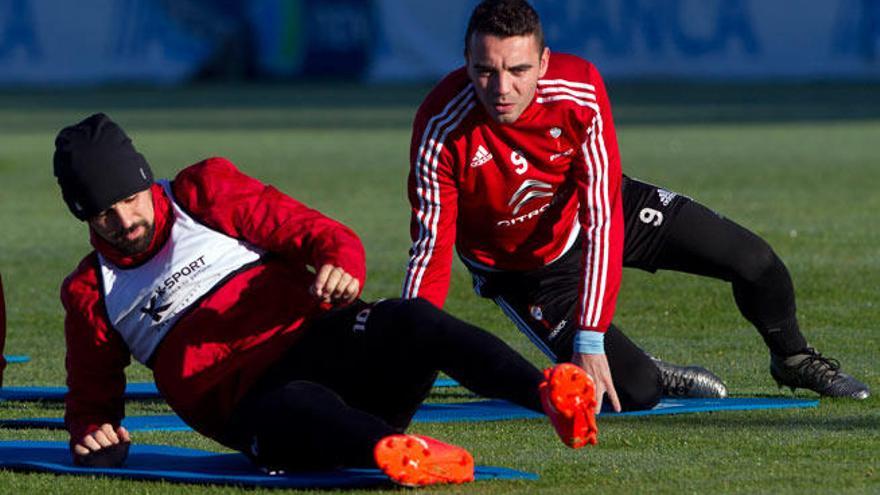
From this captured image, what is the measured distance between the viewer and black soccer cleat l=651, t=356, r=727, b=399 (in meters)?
7.74

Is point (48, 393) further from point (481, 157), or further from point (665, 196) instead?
point (665, 196)

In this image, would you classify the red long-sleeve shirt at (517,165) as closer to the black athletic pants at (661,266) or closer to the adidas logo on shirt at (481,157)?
the adidas logo on shirt at (481,157)

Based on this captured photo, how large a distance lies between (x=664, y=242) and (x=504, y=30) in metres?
1.70

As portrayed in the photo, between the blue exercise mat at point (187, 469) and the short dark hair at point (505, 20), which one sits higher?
the short dark hair at point (505, 20)

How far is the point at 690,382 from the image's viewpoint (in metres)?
7.75

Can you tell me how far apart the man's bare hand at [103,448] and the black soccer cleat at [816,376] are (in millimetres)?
2810

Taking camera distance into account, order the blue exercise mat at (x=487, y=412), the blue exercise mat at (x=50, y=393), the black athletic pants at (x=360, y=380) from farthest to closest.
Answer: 1. the blue exercise mat at (x=50, y=393)
2. the blue exercise mat at (x=487, y=412)
3. the black athletic pants at (x=360, y=380)

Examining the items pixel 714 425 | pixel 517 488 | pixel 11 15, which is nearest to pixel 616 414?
pixel 714 425

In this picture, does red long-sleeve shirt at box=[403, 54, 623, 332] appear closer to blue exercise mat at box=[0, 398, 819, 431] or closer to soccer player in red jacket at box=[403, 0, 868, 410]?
soccer player in red jacket at box=[403, 0, 868, 410]

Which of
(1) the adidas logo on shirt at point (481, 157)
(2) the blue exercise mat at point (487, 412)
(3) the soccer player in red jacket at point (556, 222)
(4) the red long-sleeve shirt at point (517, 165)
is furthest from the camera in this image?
(2) the blue exercise mat at point (487, 412)

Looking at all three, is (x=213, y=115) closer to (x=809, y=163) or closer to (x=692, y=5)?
(x=692, y=5)

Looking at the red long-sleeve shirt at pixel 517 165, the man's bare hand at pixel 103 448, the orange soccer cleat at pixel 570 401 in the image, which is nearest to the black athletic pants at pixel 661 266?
the red long-sleeve shirt at pixel 517 165

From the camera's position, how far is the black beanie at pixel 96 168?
5750 millimetres

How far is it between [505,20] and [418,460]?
1.52 m
